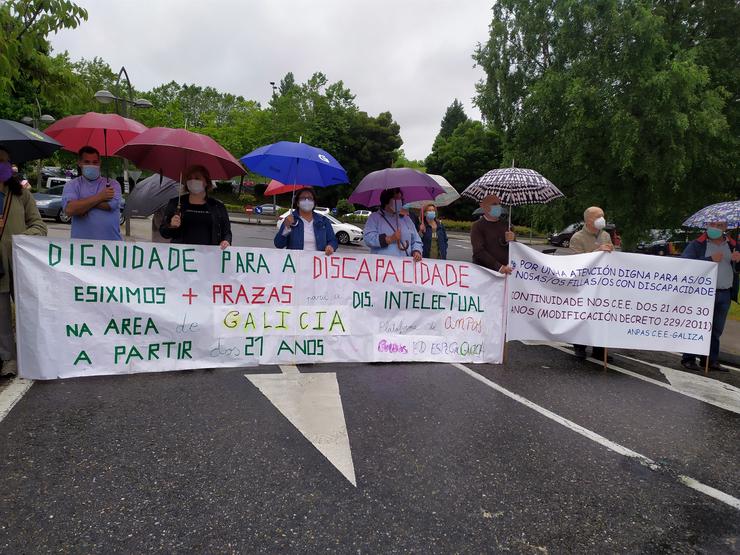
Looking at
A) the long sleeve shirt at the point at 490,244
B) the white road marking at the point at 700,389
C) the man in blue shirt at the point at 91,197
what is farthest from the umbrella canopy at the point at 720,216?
the man in blue shirt at the point at 91,197

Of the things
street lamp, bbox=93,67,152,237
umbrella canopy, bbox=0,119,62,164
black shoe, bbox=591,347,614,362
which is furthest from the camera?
street lamp, bbox=93,67,152,237

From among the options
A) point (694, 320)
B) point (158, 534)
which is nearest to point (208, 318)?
point (158, 534)

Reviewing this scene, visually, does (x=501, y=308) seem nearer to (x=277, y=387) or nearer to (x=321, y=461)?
(x=277, y=387)

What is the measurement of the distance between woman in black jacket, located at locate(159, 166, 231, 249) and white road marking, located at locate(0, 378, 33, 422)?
1.70m

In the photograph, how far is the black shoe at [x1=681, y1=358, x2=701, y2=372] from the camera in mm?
6188

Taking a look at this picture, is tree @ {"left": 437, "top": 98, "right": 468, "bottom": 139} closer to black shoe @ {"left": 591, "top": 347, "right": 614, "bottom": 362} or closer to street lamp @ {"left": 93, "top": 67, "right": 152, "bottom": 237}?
street lamp @ {"left": 93, "top": 67, "right": 152, "bottom": 237}

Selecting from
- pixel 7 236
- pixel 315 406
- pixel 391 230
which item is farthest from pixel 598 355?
pixel 7 236

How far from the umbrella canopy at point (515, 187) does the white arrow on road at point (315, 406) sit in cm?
308

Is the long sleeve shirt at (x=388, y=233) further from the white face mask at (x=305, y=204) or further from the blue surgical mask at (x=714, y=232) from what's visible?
the blue surgical mask at (x=714, y=232)

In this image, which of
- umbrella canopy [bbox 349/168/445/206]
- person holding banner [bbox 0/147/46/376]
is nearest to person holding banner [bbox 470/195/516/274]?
umbrella canopy [bbox 349/168/445/206]

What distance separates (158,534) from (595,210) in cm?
546

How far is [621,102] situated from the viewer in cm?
1194

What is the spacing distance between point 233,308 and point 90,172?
188 cm

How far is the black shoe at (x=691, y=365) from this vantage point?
6.19 metres
